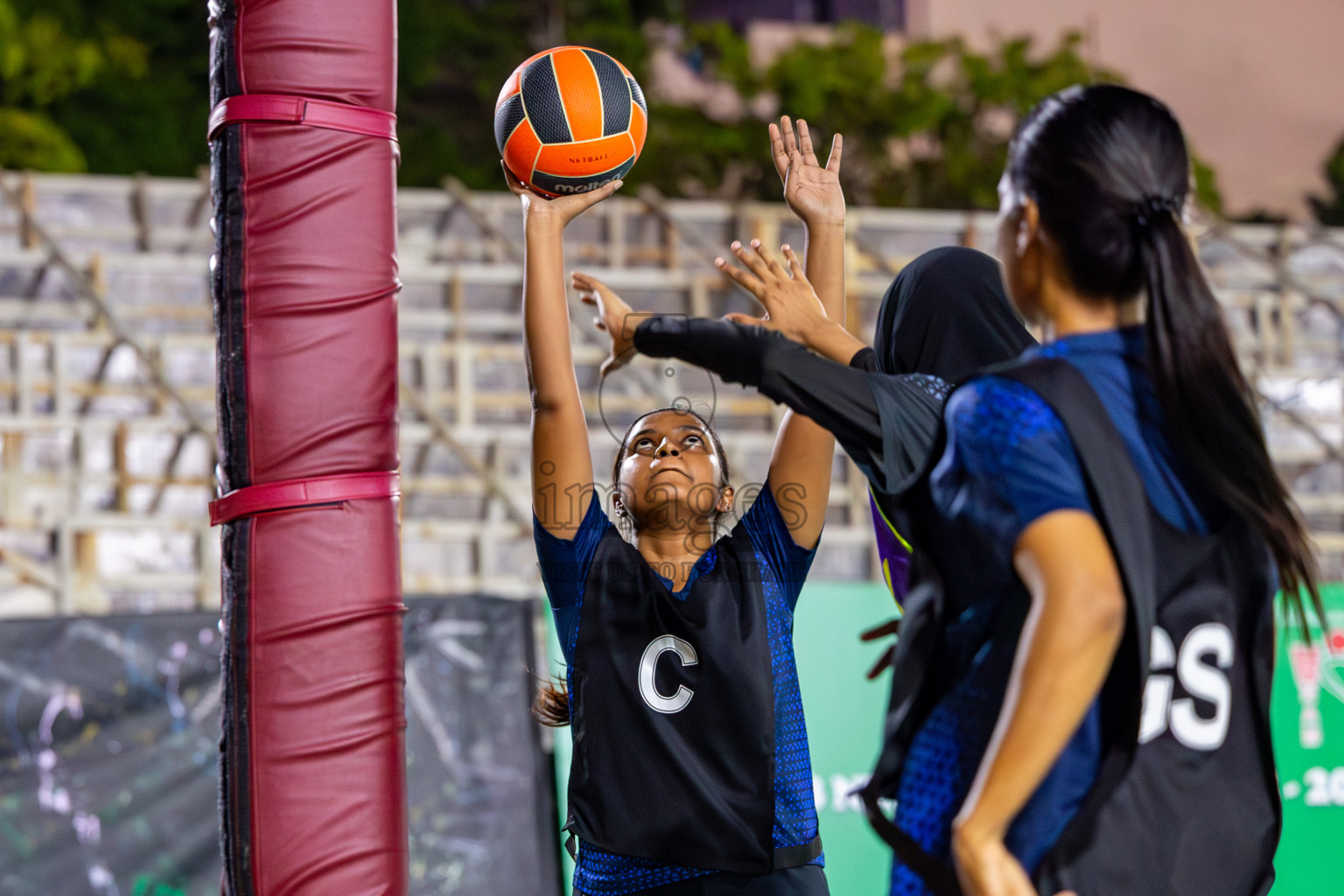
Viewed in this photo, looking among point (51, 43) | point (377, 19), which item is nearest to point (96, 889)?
point (377, 19)

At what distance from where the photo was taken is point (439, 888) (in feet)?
17.2

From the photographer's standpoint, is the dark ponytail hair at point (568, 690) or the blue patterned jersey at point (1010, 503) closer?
the blue patterned jersey at point (1010, 503)

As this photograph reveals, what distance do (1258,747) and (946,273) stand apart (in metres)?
0.96

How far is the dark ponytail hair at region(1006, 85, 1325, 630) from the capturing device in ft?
5.17

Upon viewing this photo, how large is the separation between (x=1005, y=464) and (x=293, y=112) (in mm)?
1582

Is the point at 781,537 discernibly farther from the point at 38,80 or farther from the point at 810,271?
the point at 38,80

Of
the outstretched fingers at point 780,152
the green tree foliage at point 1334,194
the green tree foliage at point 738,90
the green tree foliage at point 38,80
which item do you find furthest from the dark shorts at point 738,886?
the green tree foliage at point 1334,194

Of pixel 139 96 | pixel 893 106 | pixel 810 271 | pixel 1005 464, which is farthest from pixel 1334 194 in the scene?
pixel 1005 464

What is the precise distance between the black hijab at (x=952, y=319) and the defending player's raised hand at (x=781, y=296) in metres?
0.25

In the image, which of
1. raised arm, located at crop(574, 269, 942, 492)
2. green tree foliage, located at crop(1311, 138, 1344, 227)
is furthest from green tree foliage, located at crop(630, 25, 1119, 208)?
raised arm, located at crop(574, 269, 942, 492)

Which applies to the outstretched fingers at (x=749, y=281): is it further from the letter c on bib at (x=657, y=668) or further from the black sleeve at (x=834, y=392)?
the letter c on bib at (x=657, y=668)

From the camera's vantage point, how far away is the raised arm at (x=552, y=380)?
2484 millimetres

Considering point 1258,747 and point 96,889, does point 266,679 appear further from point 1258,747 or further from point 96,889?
point 96,889

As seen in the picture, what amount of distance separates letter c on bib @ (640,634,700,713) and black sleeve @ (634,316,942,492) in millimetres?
901
